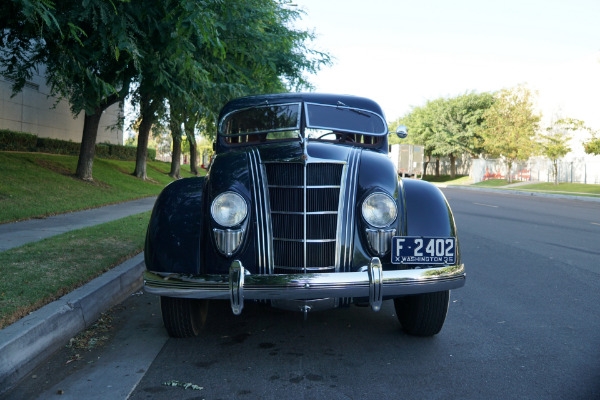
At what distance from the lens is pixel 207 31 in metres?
6.77

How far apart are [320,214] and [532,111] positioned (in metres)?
45.9

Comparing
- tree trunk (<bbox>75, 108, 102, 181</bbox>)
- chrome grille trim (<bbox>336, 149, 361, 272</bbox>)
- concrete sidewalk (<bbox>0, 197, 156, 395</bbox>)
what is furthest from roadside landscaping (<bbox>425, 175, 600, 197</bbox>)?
chrome grille trim (<bbox>336, 149, 361, 272</bbox>)

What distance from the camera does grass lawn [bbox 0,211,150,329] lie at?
13.8 feet

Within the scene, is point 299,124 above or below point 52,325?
above

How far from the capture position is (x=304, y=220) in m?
3.69

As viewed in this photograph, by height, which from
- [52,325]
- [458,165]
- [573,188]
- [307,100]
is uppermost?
[458,165]

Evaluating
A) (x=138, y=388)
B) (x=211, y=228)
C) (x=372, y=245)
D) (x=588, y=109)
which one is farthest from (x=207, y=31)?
(x=588, y=109)

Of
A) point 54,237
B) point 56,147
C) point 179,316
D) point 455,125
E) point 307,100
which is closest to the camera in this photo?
point 179,316

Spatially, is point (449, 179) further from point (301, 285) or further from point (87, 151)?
point (301, 285)

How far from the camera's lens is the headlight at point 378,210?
3752 millimetres

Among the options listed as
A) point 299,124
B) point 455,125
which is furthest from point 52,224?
point 455,125

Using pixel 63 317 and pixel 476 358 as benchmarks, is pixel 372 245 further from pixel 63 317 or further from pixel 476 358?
pixel 63 317

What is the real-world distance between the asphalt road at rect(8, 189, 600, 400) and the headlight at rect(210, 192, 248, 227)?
3.09 feet

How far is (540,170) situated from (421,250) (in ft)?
144
